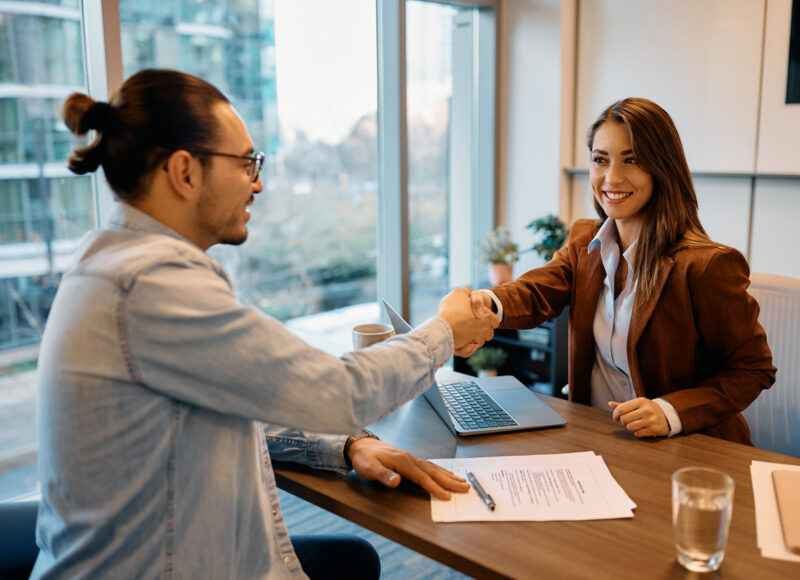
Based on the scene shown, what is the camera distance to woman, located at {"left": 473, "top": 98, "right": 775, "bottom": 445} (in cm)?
154

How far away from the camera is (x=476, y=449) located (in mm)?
1386

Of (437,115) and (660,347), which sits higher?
(437,115)

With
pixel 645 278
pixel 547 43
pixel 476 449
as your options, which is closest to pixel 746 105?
pixel 547 43

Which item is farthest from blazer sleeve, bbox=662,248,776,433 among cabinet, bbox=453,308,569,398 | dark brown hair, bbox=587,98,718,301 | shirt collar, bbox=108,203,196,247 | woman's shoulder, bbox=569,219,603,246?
cabinet, bbox=453,308,569,398

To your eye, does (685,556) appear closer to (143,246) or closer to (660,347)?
(660,347)

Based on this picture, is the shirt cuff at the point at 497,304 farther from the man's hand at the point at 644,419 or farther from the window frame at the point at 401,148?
the window frame at the point at 401,148

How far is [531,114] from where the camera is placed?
3652mm

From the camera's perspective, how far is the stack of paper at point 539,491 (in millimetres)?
1129

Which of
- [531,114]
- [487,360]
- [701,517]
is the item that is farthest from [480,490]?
[531,114]

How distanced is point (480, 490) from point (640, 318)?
0.69 meters

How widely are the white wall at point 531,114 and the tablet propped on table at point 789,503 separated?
2496 millimetres

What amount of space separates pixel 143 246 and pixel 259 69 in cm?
219

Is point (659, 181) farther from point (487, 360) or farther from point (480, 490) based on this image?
point (487, 360)

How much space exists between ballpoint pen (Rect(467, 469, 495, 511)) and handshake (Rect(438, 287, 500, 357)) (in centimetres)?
26
